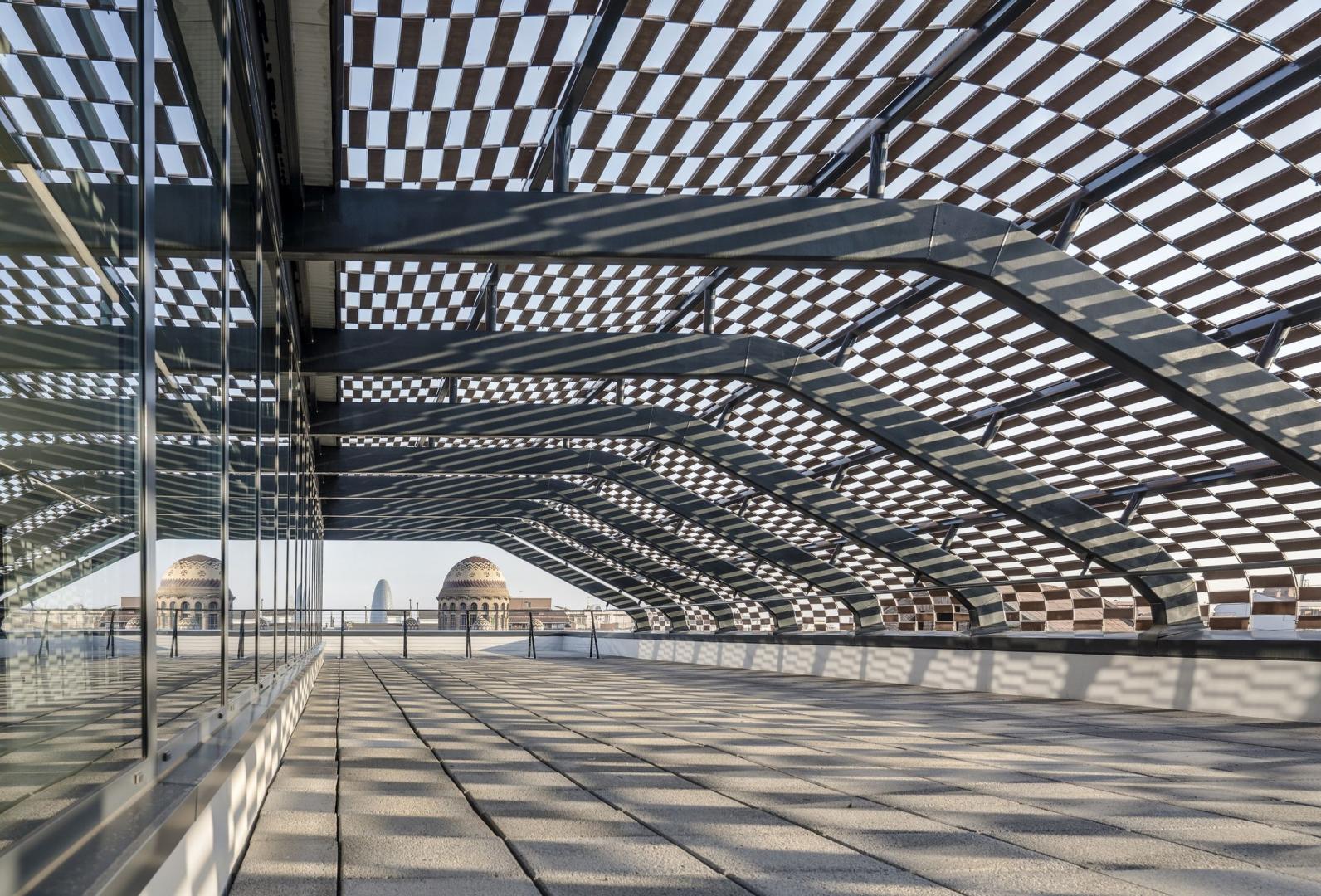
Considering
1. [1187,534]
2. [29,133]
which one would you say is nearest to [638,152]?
[29,133]

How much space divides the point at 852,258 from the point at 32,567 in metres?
10.9

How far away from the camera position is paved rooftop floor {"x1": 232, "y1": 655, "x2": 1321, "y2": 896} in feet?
15.8

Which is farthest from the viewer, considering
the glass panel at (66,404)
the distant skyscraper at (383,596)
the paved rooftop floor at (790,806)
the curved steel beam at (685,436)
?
the distant skyscraper at (383,596)

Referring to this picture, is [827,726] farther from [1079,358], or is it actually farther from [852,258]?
[1079,358]

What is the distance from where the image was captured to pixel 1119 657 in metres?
15.1

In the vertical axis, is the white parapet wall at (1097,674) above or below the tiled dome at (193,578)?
below

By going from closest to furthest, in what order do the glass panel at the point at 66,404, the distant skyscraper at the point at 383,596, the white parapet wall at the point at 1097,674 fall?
1. the glass panel at the point at 66,404
2. the white parapet wall at the point at 1097,674
3. the distant skyscraper at the point at 383,596

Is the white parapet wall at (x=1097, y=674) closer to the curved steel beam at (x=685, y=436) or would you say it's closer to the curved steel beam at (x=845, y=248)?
the curved steel beam at (x=685, y=436)

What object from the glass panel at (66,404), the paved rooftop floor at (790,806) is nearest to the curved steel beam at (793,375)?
the paved rooftop floor at (790,806)

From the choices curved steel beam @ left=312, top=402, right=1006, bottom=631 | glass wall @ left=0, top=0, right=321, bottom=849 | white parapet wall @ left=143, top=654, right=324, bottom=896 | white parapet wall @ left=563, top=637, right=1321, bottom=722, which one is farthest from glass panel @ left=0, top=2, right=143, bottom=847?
curved steel beam @ left=312, top=402, right=1006, bottom=631

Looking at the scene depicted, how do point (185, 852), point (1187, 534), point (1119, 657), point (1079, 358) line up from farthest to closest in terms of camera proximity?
1. point (1187, 534)
2. point (1079, 358)
3. point (1119, 657)
4. point (185, 852)

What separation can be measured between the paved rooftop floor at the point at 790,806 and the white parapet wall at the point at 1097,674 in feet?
2.16

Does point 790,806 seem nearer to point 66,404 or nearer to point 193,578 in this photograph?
point 193,578

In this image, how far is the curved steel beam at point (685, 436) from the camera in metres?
22.2
